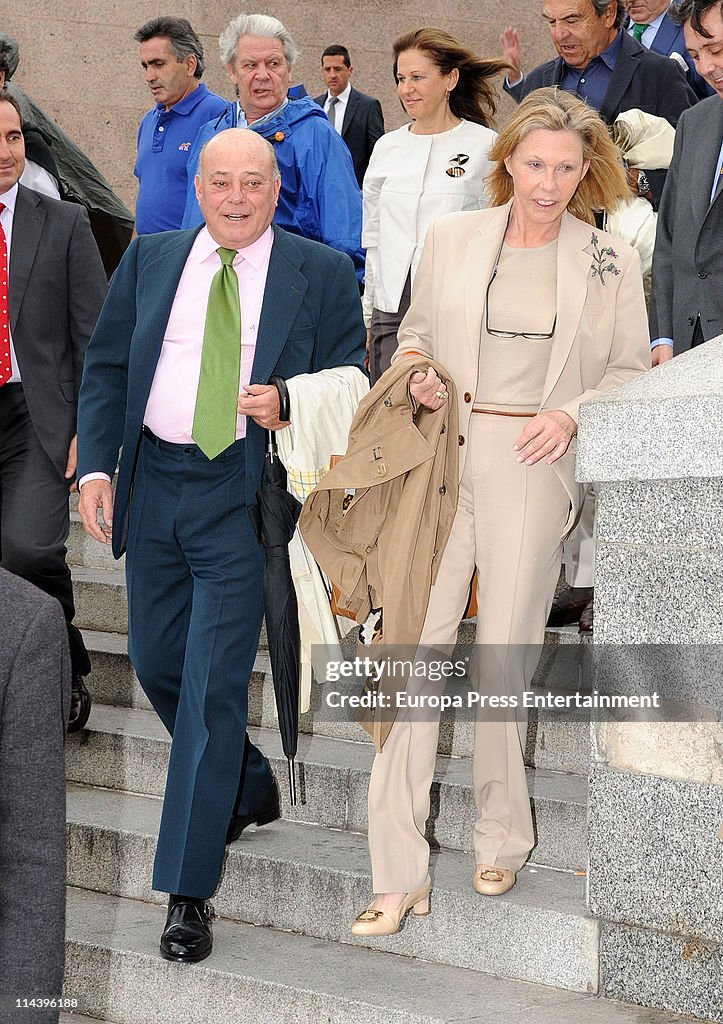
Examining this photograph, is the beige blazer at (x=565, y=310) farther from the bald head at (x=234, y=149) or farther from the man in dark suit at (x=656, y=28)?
the man in dark suit at (x=656, y=28)

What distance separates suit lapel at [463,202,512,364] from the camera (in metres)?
3.69

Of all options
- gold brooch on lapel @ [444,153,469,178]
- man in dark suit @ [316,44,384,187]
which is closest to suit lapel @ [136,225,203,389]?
gold brooch on lapel @ [444,153,469,178]

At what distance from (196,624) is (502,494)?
896 mm

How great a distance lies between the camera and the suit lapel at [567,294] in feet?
12.0

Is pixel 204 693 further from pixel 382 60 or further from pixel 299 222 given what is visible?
pixel 382 60

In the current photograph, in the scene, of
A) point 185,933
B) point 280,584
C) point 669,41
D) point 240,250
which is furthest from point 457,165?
point 185,933

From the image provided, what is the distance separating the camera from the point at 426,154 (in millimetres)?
5625

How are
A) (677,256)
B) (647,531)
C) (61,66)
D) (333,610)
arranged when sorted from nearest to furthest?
(647,531), (333,610), (677,256), (61,66)

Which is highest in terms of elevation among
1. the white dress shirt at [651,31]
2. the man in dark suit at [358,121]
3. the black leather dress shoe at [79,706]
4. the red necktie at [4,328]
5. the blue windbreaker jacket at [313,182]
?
the white dress shirt at [651,31]

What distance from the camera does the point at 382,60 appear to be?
415 inches

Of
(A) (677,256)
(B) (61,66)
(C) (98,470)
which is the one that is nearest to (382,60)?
(B) (61,66)

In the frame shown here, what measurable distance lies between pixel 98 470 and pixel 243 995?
148 cm

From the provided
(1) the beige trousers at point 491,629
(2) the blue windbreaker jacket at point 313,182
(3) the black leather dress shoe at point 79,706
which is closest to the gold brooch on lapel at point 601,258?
(1) the beige trousers at point 491,629
